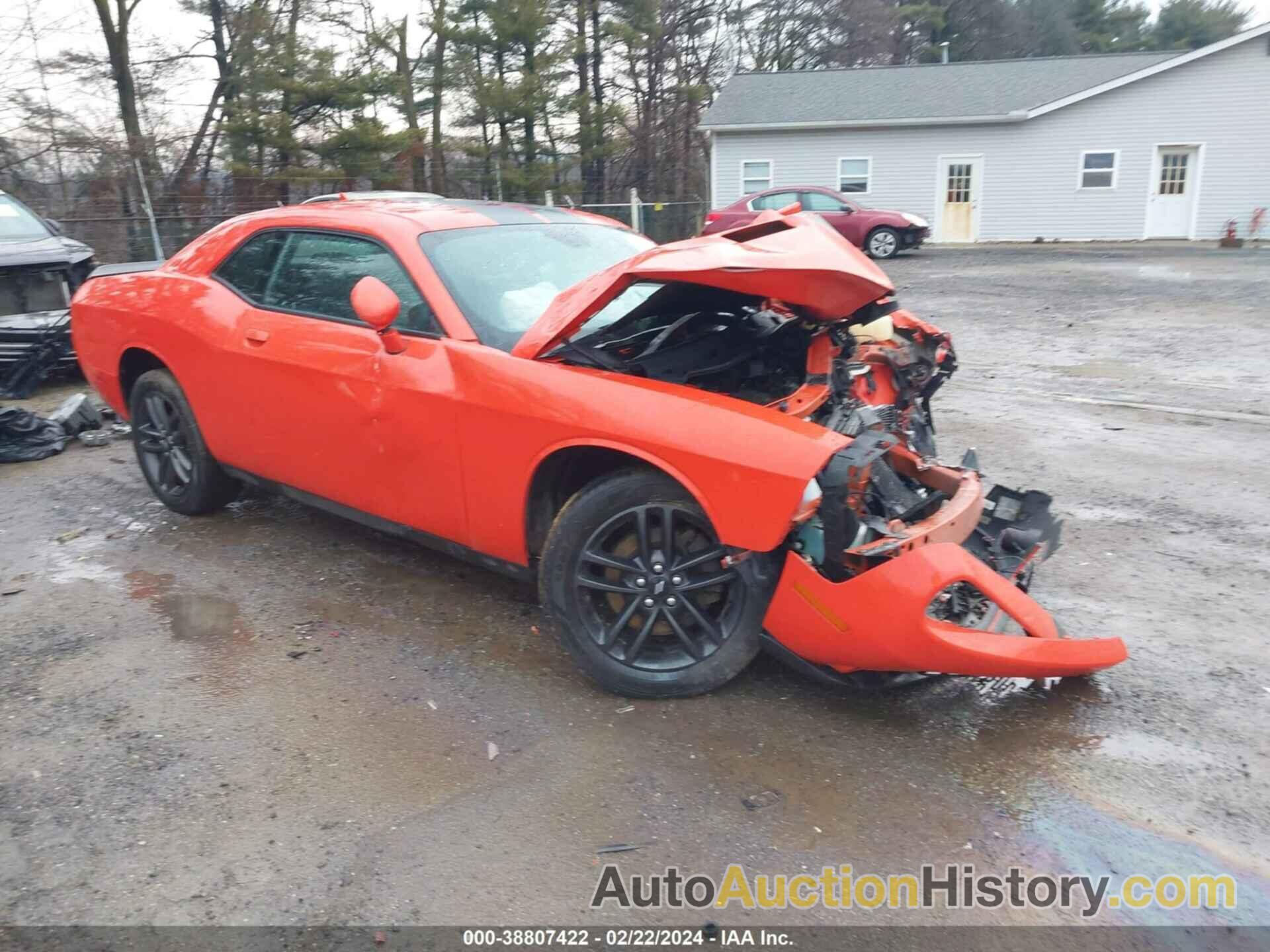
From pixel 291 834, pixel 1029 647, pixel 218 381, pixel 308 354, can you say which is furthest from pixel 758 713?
pixel 218 381

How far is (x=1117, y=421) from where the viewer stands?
6766mm

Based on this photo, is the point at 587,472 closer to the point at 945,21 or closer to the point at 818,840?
the point at 818,840

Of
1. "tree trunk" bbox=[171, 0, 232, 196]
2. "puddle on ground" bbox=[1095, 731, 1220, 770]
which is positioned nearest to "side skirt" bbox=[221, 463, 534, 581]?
"puddle on ground" bbox=[1095, 731, 1220, 770]

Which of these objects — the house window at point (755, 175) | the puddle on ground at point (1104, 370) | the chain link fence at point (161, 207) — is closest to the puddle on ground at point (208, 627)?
the puddle on ground at point (1104, 370)

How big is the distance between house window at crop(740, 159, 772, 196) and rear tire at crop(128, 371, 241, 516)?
2240 cm

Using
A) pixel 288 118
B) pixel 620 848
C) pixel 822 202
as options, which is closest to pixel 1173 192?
pixel 822 202

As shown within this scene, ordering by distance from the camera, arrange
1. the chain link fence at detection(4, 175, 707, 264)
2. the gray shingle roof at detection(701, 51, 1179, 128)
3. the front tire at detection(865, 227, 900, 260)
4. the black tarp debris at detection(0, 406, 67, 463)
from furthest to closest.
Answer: the gray shingle roof at detection(701, 51, 1179, 128) < the front tire at detection(865, 227, 900, 260) < the chain link fence at detection(4, 175, 707, 264) < the black tarp debris at detection(0, 406, 67, 463)

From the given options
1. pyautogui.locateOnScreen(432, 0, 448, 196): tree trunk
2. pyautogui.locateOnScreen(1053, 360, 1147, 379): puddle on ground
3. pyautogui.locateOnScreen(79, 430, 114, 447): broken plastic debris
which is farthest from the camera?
pyautogui.locateOnScreen(432, 0, 448, 196): tree trunk

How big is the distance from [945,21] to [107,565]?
47.2 metres

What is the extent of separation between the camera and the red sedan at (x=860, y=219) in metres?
19.8

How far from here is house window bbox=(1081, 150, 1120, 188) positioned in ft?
76.2

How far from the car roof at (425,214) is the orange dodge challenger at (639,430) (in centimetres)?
3

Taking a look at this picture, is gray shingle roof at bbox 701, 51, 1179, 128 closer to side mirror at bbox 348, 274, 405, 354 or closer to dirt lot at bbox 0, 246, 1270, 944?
dirt lot at bbox 0, 246, 1270, 944

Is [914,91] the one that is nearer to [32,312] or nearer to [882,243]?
[882,243]
